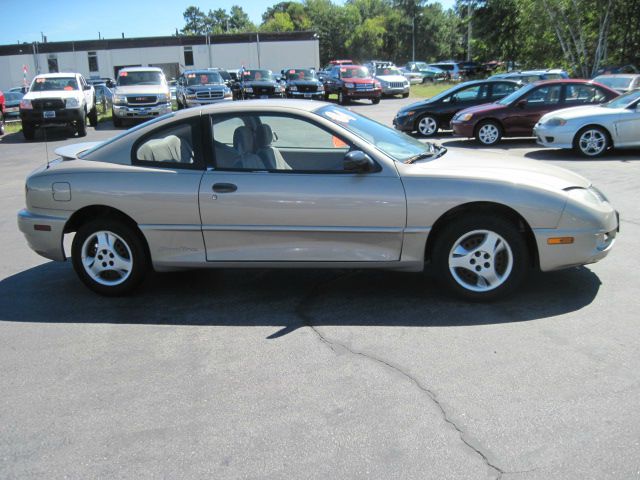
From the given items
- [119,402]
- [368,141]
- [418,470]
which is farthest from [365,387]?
[368,141]

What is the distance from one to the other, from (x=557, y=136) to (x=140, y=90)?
1566cm

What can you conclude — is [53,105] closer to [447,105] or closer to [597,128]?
[447,105]

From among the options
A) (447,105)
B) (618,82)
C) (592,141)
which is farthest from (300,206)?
(618,82)

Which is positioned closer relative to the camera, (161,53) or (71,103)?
(71,103)

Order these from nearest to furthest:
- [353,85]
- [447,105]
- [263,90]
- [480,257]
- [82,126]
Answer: [480,257]
[447,105]
[82,126]
[263,90]
[353,85]

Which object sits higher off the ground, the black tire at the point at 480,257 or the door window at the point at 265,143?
the door window at the point at 265,143

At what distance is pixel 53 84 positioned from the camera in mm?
22266

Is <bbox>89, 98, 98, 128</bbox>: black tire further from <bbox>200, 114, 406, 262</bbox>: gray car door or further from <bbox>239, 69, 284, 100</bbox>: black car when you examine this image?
<bbox>200, 114, 406, 262</bbox>: gray car door

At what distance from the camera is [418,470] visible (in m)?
2.99

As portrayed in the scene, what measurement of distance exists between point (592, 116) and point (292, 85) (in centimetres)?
2030

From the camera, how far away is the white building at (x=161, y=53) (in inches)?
2562

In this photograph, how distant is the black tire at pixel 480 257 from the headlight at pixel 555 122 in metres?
8.63

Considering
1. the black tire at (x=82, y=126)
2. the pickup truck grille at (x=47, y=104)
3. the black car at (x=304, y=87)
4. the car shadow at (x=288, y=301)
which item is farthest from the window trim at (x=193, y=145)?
the black car at (x=304, y=87)

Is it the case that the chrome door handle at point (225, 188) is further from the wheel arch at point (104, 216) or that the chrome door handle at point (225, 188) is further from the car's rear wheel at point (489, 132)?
the car's rear wheel at point (489, 132)
